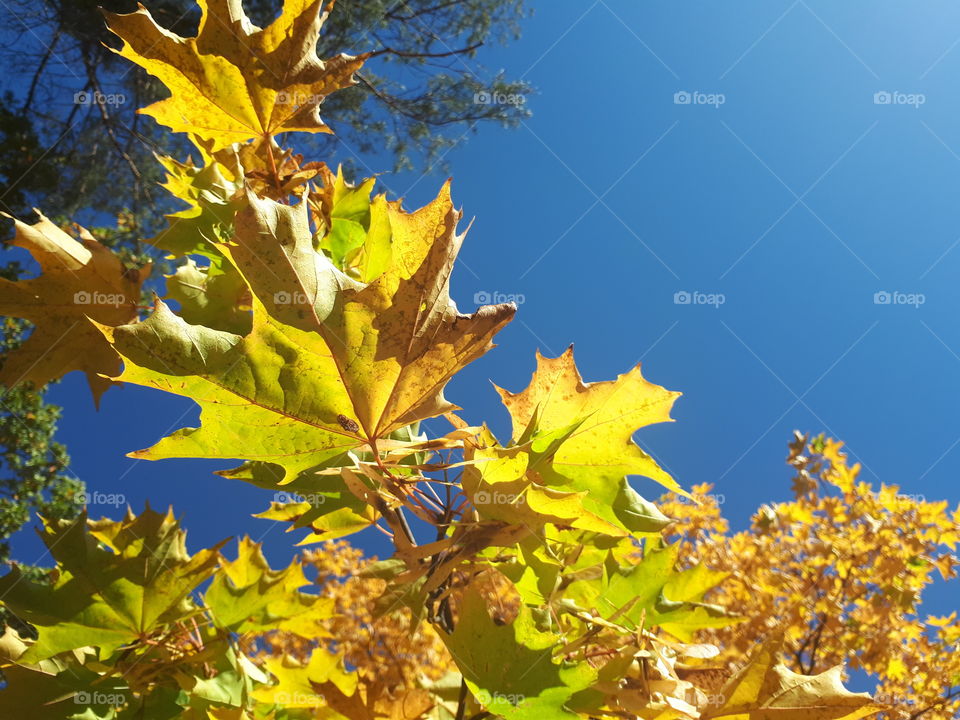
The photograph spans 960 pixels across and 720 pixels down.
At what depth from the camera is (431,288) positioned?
0.79 m

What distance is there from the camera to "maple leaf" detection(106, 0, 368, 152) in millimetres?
1166

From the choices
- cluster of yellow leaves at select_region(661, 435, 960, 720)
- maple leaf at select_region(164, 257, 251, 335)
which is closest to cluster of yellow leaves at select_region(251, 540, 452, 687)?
cluster of yellow leaves at select_region(661, 435, 960, 720)

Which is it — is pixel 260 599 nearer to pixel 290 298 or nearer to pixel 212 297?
pixel 212 297

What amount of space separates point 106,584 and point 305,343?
81 centimetres

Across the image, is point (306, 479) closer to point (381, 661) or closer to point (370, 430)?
point (370, 430)

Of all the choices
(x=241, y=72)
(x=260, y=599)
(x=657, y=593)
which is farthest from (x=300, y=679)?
(x=241, y=72)

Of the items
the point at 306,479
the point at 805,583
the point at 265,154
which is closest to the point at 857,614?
the point at 805,583

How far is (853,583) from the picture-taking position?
3.21 metres

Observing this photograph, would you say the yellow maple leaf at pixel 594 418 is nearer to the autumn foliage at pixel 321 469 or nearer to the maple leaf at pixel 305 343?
the autumn foliage at pixel 321 469

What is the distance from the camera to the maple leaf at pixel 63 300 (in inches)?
48.8

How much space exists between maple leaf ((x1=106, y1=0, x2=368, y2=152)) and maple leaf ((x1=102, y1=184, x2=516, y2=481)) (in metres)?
0.56

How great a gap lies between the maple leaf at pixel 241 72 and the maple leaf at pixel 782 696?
1235 mm

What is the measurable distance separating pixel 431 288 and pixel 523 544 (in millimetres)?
412

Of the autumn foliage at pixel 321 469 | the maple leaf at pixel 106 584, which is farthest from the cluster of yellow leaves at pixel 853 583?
the maple leaf at pixel 106 584
